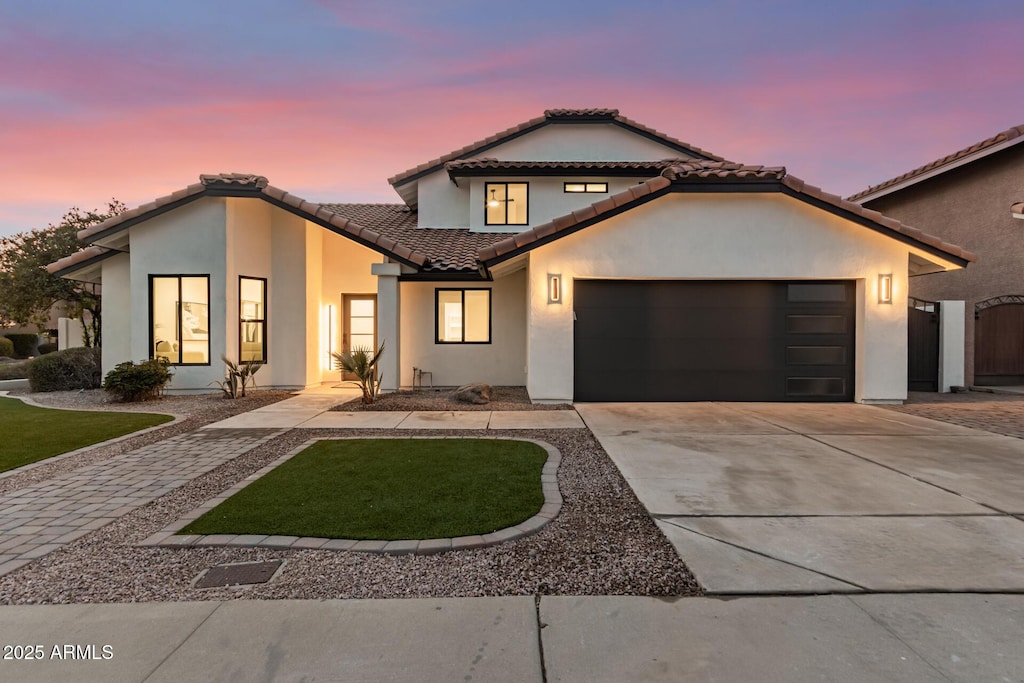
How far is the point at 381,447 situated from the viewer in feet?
20.7

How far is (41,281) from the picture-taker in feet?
58.6

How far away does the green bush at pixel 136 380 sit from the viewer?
1027 cm

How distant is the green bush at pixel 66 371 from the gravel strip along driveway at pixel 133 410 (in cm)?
36

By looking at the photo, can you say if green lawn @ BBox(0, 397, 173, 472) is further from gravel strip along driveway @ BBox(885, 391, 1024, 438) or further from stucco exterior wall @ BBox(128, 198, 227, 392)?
gravel strip along driveway @ BBox(885, 391, 1024, 438)

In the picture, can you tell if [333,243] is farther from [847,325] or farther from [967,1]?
[967,1]

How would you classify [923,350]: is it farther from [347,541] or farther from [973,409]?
[347,541]

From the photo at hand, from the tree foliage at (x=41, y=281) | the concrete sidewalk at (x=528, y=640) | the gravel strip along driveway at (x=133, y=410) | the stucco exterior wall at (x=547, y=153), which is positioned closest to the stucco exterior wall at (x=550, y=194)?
the stucco exterior wall at (x=547, y=153)

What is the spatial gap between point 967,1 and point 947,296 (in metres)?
8.33

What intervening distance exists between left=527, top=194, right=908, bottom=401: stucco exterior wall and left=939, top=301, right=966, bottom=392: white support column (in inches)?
129

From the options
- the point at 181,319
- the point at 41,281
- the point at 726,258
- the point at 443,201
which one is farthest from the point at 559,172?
the point at 41,281

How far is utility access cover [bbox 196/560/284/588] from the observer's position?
9.93 ft

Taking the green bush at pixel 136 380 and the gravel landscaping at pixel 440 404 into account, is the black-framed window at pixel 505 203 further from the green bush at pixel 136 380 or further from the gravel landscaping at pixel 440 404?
the green bush at pixel 136 380

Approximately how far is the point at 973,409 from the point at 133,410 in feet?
55.1

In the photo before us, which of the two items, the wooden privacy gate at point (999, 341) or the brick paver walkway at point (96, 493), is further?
the wooden privacy gate at point (999, 341)
